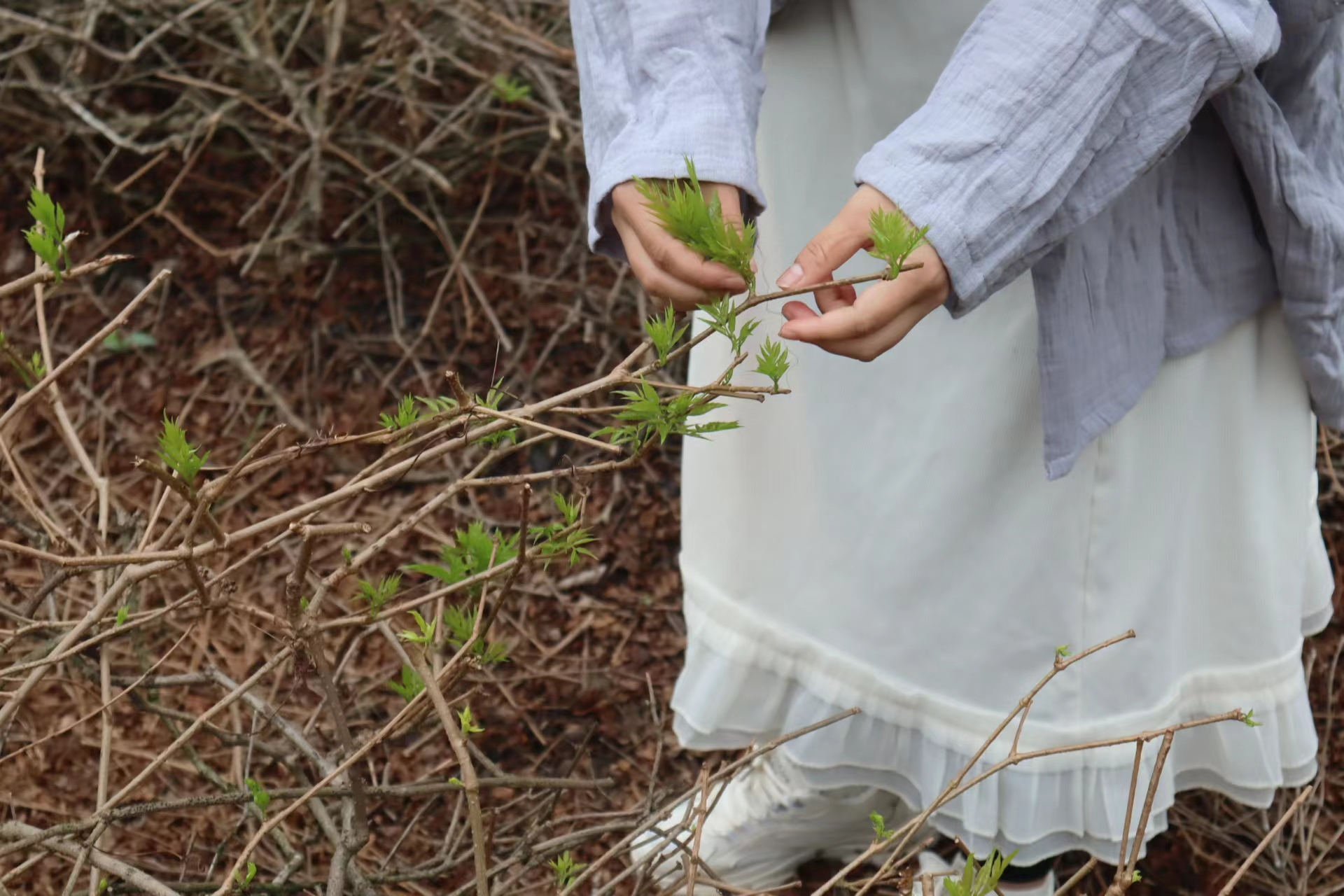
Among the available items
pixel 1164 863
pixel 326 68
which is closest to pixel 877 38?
pixel 1164 863

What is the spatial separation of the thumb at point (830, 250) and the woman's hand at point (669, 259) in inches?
1.3

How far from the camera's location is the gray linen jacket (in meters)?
0.75

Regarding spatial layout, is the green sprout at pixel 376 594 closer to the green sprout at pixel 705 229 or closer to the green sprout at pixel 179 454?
the green sprout at pixel 179 454

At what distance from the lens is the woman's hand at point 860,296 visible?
2.38 ft

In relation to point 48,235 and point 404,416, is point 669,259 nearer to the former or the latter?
point 404,416

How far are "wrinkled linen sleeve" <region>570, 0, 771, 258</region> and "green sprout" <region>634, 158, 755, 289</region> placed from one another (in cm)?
14

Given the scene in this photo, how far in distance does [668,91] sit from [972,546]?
53cm

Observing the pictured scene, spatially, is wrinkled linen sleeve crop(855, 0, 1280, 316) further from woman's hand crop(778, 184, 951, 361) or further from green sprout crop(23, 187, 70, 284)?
green sprout crop(23, 187, 70, 284)

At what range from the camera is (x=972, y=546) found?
1114 mm

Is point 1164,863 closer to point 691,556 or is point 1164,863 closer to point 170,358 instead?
point 691,556

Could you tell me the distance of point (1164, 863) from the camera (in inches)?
67.4

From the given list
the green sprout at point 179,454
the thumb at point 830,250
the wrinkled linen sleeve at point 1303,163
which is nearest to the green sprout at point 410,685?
the green sprout at point 179,454

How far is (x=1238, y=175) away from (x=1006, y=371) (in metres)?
Answer: 0.24

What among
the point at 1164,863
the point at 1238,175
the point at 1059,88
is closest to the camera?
the point at 1059,88
